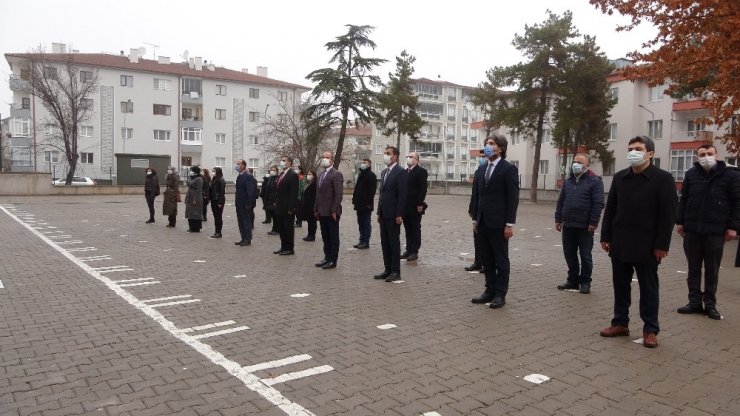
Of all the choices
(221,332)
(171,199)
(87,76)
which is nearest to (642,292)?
(221,332)

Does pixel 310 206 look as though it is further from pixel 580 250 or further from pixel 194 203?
pixel 580 250

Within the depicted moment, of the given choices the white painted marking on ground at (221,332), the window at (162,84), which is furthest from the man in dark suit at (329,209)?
the window at (162,84)

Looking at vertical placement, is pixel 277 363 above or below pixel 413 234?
below

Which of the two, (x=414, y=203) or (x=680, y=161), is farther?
(x=680, y=161)

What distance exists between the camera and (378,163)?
89625mm

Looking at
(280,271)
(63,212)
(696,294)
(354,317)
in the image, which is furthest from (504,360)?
(63,212)

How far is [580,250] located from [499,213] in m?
1.95

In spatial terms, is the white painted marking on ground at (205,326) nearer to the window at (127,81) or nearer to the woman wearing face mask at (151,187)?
the woman wearing face mask at (151,187)

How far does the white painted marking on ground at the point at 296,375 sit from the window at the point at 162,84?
6366 cm

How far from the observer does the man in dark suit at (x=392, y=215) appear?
28.8 feet

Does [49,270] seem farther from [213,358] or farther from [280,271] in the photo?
[213,358]

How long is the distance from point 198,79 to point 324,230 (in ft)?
195

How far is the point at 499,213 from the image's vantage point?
7016mm

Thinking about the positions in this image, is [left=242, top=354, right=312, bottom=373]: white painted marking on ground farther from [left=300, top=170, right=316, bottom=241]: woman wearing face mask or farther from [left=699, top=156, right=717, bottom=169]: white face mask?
[left=300, top=170, right=316, bottom=241]: woman wearing face mask
